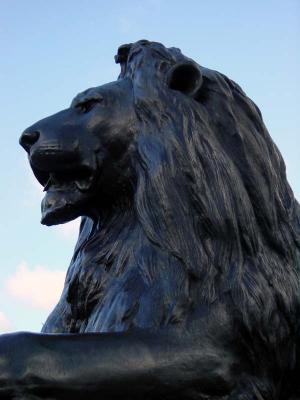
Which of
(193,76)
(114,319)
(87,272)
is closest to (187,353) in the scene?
(114,319)

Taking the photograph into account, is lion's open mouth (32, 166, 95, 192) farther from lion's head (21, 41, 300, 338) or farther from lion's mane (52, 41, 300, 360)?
lion's mane (52, 41, 300, 360)

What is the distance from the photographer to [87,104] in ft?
8.87

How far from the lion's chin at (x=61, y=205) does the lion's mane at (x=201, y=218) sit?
0.12 m

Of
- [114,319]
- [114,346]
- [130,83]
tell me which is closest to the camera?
[114,346]

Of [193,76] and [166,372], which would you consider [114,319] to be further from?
[193,76]

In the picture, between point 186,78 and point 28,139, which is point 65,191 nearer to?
point 28,139

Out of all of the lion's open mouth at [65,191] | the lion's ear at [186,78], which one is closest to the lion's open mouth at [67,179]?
the lion's open mouth at [65,191]

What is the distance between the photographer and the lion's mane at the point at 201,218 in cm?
234

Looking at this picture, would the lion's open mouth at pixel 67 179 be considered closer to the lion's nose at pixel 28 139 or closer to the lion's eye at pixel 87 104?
the lion's nose at pixel 28 139

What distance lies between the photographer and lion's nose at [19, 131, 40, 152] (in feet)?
8.68

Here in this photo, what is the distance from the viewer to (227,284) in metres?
2.35

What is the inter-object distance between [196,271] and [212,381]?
1.09ft

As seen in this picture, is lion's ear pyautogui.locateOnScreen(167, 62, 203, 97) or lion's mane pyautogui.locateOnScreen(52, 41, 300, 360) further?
lion's ear pyautogui.locateOnScreen(167, 62, 203, 97)

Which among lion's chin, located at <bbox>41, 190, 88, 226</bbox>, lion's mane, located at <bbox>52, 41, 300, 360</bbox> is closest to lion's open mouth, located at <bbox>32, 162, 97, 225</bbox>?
lion's chin, located at <bbox>41, 190, 88, 226</bbox>
